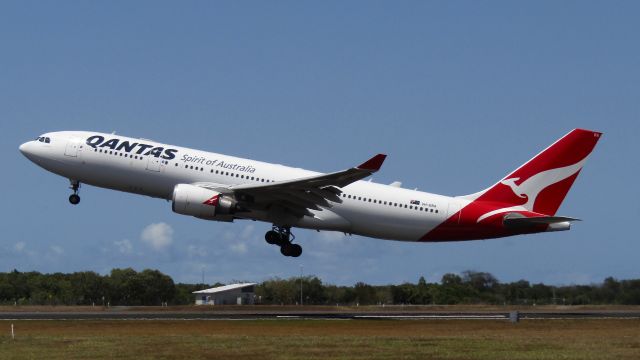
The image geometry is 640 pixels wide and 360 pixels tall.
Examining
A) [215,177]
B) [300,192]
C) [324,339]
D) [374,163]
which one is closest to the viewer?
[324,339]

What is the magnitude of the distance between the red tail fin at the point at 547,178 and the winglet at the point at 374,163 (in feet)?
31.1

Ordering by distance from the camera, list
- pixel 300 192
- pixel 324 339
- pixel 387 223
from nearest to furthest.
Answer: pixel 324 339 < pixel 300 192 < pixel 387 223

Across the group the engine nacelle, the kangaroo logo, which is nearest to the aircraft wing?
the engine nacelle

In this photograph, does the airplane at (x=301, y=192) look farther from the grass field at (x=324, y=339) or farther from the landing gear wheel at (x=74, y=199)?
the grass field at (x=324, y=339)

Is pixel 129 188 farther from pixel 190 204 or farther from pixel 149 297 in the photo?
pixel 149 297

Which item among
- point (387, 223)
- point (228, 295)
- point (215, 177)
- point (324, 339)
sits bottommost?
point (324, 339)

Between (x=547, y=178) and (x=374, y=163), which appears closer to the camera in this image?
(x=374, y=163)

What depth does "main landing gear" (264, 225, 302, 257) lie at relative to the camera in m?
48.7

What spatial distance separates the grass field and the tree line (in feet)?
79.8

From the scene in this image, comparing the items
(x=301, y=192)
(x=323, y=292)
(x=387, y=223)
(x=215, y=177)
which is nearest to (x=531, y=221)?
(x=387, y=223)

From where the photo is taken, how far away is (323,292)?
76375mm

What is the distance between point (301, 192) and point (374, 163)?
5790 millimetres

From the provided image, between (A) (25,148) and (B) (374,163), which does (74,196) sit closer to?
(A) (25,148)

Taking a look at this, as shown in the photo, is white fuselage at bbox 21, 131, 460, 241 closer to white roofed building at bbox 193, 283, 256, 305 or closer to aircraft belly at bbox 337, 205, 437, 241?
aircraft belly at bbox 337, 205, 437, 241
